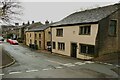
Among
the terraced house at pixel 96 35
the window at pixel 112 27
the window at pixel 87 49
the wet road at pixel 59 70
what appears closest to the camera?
the wet road at pixel 59 70

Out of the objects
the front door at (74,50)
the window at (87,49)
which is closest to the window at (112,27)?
the window at (87,49)

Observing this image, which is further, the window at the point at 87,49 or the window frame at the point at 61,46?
the window frame at the point at 61,46

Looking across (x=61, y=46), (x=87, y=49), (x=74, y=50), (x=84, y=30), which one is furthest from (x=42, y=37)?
(x=87, y=49)

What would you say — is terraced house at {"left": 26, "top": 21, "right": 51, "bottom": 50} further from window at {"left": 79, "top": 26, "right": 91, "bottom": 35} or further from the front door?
window at {"left": 79, "top": 26, "right": 91, "bottom": 35}

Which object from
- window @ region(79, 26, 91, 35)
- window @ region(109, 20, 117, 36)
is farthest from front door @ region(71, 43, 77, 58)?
window @ region(109, 20, 117, 36)

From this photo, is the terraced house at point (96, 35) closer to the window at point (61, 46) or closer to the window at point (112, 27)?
the window at point (112, 27)

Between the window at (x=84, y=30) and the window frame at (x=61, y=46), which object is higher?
the window at (x=84, y=30)

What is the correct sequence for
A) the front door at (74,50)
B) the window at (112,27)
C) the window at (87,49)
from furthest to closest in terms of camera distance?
the front door at (74,50), the window at (112,27), the window at (87,49)

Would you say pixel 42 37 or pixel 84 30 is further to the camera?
pixel 42 37

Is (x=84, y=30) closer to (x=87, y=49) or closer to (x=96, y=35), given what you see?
(x=87, y=49)

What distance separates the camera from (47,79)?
54.0 feet

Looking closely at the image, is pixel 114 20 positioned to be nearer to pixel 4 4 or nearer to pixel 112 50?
pixel 112 50

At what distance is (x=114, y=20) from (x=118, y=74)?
11821 mm

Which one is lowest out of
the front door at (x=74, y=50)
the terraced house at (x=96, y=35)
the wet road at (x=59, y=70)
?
the wet road at (x=59, y=70)
